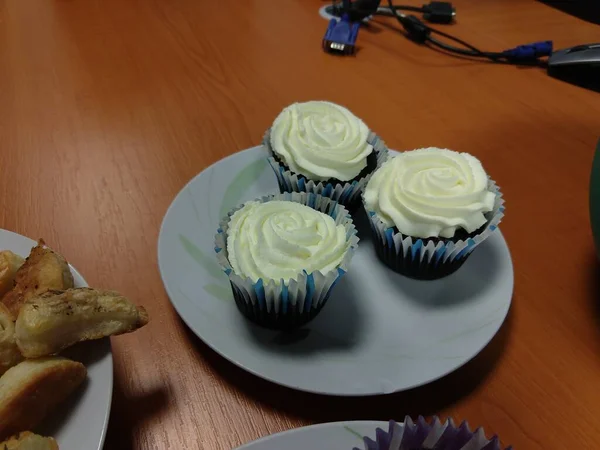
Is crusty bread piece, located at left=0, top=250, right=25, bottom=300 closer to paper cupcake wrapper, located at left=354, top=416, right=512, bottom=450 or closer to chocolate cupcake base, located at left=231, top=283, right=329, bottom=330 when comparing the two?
chocolate cupcake base, located at left=231, top=283, right=329, bottom=330

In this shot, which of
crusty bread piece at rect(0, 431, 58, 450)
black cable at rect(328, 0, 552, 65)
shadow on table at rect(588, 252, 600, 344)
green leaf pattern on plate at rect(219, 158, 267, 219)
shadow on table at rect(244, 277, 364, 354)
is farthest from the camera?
black cable at rect(328, 0, 552, 65)

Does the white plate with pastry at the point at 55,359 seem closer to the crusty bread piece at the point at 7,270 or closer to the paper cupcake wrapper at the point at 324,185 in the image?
the crusty bread piece at the point at 7,270

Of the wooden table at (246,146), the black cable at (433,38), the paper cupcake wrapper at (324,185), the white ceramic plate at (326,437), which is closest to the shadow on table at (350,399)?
the wooden table at (246,146)

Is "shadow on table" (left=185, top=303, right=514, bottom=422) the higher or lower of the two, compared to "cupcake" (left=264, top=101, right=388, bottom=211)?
lower

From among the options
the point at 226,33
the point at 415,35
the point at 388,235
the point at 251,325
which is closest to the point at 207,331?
the point at 251,325

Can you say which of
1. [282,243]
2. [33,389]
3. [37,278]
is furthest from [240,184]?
[33,389]

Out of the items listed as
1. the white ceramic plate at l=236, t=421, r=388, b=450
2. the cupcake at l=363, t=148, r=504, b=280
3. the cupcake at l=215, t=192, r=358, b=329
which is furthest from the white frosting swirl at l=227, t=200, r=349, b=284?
the white ceramic plate at l=236, t=421, r=388, b=450
